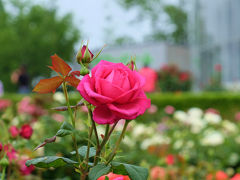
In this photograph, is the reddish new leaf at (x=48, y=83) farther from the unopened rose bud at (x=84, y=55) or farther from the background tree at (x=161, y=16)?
the background tree at (x=161, y=16)

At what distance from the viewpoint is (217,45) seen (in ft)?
45.9

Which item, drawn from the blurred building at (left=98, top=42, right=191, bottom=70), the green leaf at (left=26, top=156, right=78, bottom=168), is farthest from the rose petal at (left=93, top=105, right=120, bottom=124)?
the blurred building at (left=98, top=42, right=191, bottom=70)

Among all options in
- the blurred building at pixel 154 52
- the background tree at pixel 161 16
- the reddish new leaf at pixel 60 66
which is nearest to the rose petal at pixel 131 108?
the reddish new leaf at pixel 60 66

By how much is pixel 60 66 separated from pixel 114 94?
0.11 m

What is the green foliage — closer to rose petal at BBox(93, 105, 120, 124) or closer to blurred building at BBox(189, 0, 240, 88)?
blurred building at BBox(189, 0, 240, 88)

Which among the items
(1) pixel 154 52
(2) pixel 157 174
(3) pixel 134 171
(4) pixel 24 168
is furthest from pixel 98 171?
(1) pixel 154 52

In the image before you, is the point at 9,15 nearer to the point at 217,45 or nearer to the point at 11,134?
the point at 217,45

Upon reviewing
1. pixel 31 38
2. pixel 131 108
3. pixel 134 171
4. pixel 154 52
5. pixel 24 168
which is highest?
pixel 131 108

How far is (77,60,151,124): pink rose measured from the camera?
521 mm

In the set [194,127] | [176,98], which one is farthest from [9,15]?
[194,127]

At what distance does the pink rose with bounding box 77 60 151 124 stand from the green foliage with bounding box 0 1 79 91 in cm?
1831

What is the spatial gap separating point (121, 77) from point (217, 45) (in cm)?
1413

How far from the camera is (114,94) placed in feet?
1.74

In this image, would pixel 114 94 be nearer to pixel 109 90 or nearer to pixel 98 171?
pixel 109 90
